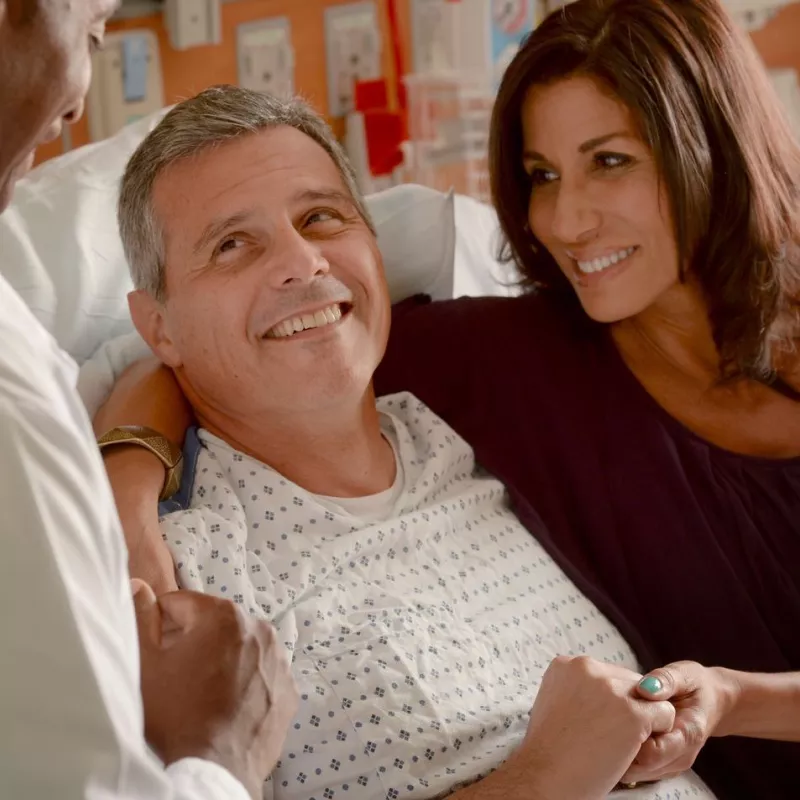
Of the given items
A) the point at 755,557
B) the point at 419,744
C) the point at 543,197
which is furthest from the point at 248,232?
the point at 755,557

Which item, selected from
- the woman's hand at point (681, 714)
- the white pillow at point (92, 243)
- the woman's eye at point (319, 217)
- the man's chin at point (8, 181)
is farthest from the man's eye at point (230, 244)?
the woman's hand at point (681, 714)

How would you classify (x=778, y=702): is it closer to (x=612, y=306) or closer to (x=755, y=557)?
(x=755, y=557)

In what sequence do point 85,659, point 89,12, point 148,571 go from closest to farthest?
point 85,659 < point 89,12 < point 148,571

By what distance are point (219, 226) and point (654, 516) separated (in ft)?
2.38

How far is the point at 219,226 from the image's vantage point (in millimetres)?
1433

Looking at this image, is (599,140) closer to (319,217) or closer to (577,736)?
(319,217)

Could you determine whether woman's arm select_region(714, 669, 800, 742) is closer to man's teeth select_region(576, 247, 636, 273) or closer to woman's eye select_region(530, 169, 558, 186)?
man's teeth select_region(576, 247, 636, 273)

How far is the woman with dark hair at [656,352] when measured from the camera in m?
1.58

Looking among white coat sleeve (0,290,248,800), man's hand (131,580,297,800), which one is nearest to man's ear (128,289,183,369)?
man's hand (131,580,297,800)

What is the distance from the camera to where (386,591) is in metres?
1.36

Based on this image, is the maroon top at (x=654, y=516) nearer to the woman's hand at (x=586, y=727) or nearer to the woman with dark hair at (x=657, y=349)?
the woman with dark hair at (x=657, y=349)

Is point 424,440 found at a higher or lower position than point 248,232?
lower

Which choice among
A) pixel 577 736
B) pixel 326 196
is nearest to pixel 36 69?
pixel 326 196

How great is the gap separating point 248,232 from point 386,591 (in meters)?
0.49
